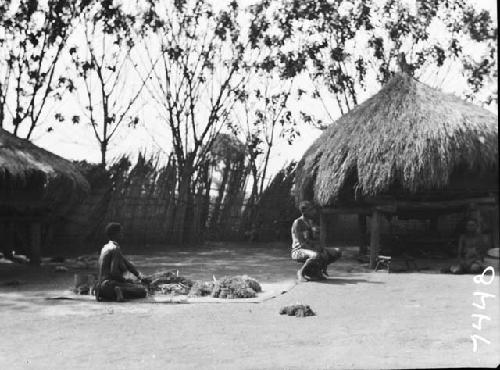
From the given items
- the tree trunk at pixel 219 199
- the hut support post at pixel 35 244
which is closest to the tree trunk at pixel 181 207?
the tree trunk at pixel 219 199

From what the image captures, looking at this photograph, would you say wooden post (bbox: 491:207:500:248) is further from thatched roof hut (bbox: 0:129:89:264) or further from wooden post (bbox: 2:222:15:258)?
wooden post (bbox: 2:222:15:258)

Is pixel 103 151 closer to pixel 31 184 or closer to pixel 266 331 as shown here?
pixel 31 184

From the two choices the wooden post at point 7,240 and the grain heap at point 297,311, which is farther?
the wooden post at point 7,240

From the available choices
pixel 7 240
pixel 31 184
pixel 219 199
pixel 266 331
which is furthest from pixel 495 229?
pixel 7 240

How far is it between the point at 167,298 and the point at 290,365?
9.88ft

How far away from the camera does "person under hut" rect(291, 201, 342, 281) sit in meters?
8.22

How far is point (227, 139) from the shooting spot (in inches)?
648

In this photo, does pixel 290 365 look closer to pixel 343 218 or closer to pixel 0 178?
pixel 0 178

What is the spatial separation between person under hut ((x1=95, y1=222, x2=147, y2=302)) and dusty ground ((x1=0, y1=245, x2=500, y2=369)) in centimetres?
21

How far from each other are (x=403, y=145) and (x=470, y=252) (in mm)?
1758

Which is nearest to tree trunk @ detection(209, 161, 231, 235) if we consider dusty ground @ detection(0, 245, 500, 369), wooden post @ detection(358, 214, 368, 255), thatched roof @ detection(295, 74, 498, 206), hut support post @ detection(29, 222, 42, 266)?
wooden post @ detection(358, 214, 368, 255)

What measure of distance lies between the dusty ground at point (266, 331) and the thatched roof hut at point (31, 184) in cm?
237

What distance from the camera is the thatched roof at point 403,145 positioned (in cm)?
922

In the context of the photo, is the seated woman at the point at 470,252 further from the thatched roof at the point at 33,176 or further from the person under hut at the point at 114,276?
the thatched roof at the point at 33,176
